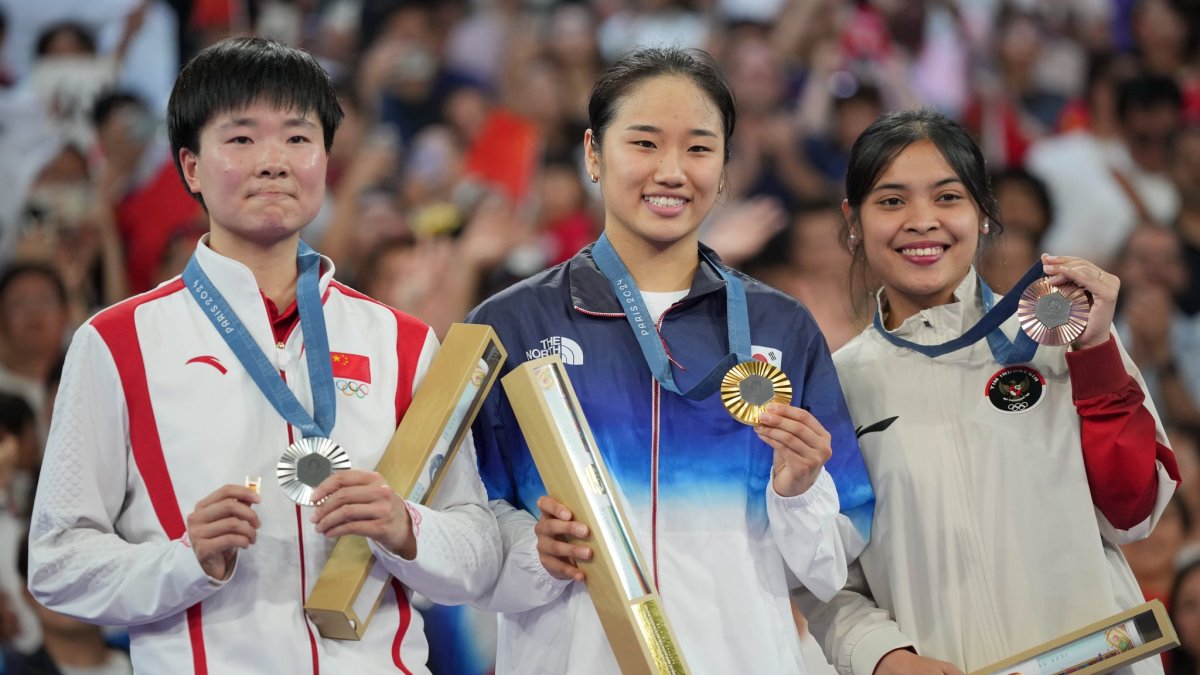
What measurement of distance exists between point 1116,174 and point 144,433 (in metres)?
6.33

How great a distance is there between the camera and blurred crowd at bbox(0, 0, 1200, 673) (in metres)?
6.09

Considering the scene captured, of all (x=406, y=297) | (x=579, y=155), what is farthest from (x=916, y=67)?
(x=406, y=297)

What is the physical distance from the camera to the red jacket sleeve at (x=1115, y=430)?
263cm

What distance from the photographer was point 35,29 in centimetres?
657

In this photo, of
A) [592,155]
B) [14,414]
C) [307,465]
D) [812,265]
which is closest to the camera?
[307,465]

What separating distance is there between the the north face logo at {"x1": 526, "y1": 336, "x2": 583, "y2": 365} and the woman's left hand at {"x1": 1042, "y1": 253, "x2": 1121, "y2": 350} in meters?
0.95

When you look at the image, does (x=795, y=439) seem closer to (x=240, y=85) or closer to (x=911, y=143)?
(x=911, y=143)

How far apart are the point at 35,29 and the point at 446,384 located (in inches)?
204

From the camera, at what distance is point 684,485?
2539mm

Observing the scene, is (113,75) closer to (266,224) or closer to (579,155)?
(579,155)

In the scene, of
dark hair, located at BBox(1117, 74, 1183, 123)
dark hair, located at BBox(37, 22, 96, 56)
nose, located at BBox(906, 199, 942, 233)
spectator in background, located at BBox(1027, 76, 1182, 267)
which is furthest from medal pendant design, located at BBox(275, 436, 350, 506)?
dark hair, located at BBox(1117, 74, 1183, 123)

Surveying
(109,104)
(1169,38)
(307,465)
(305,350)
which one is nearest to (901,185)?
(305,350)

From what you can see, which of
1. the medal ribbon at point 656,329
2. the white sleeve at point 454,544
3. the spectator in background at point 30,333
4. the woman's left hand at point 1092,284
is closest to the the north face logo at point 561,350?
the medal ribbon at point 656,329

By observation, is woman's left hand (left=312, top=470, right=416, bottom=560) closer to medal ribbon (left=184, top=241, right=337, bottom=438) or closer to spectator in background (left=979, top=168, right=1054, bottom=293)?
medal ribbon (left=184, top=241, right=337, bottom=438)
